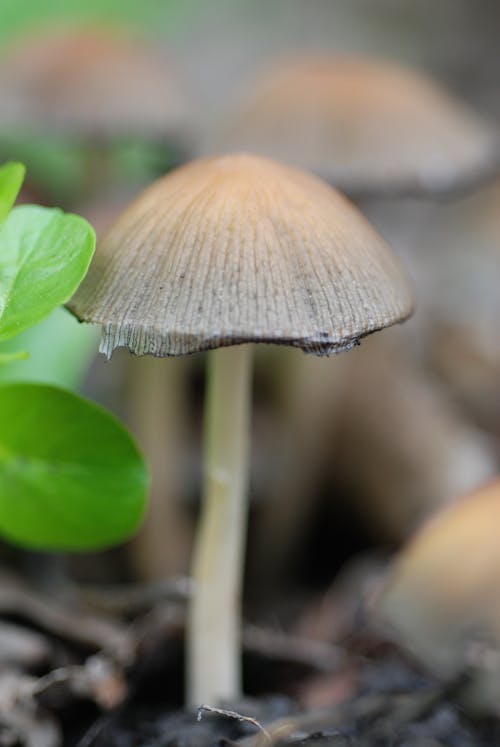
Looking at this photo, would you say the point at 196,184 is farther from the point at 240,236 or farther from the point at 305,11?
the point at 305,11

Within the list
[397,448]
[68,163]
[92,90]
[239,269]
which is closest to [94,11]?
[68,163]

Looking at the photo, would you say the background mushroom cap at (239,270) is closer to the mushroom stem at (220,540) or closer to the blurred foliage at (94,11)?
the mushroom stem at (220,540)

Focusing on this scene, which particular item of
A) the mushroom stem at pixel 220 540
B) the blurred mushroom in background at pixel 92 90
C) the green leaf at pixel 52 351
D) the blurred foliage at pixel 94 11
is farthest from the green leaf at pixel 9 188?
the blurred foliage at pixel 94 11

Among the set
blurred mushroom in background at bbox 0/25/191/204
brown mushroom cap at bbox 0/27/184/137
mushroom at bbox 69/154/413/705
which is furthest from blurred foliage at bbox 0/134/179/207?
mushroom at bbox 69/154/413/705

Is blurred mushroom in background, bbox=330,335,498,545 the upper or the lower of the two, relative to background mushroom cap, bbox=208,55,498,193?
lower

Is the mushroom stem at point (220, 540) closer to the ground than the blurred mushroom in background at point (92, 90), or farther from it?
closer to the ground

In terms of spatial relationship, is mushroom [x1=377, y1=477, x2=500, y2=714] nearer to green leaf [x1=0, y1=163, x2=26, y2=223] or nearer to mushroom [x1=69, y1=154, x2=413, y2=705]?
mushroom [x1=69, y1=154, x2=413, y2=705]

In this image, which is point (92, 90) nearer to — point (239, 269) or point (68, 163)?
point (68, 163)
